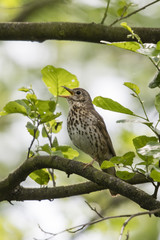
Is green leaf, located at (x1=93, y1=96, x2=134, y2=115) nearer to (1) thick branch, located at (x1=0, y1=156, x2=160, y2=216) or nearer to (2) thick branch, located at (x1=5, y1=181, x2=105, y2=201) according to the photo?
(1) thick branch, located at (x1=0, y1=156, x2=160, y2=216)

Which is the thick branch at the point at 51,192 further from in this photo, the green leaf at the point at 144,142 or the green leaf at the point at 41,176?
the green leaf at the point at 144,142

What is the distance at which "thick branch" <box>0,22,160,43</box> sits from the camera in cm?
560

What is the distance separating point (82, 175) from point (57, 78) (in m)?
0.93

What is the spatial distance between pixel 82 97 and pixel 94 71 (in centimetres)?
289

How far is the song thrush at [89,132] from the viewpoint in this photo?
6578 millimetres

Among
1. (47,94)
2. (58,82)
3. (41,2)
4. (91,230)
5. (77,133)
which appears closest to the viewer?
(58,82)

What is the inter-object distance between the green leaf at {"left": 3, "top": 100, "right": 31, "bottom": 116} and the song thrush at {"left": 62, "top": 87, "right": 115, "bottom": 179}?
8.24 ft

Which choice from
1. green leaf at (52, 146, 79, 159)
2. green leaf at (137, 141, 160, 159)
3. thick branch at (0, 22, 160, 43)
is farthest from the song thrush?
green leaf at (137, 141, 160, 159)

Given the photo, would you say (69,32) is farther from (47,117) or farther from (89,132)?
(47,117)

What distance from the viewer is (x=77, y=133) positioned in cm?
654

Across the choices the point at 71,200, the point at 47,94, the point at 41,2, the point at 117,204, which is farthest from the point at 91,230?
the point at 41,2

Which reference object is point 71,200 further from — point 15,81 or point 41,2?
point 41,2

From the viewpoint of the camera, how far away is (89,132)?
6629 mm

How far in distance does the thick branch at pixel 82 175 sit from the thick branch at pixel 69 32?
179 cm
